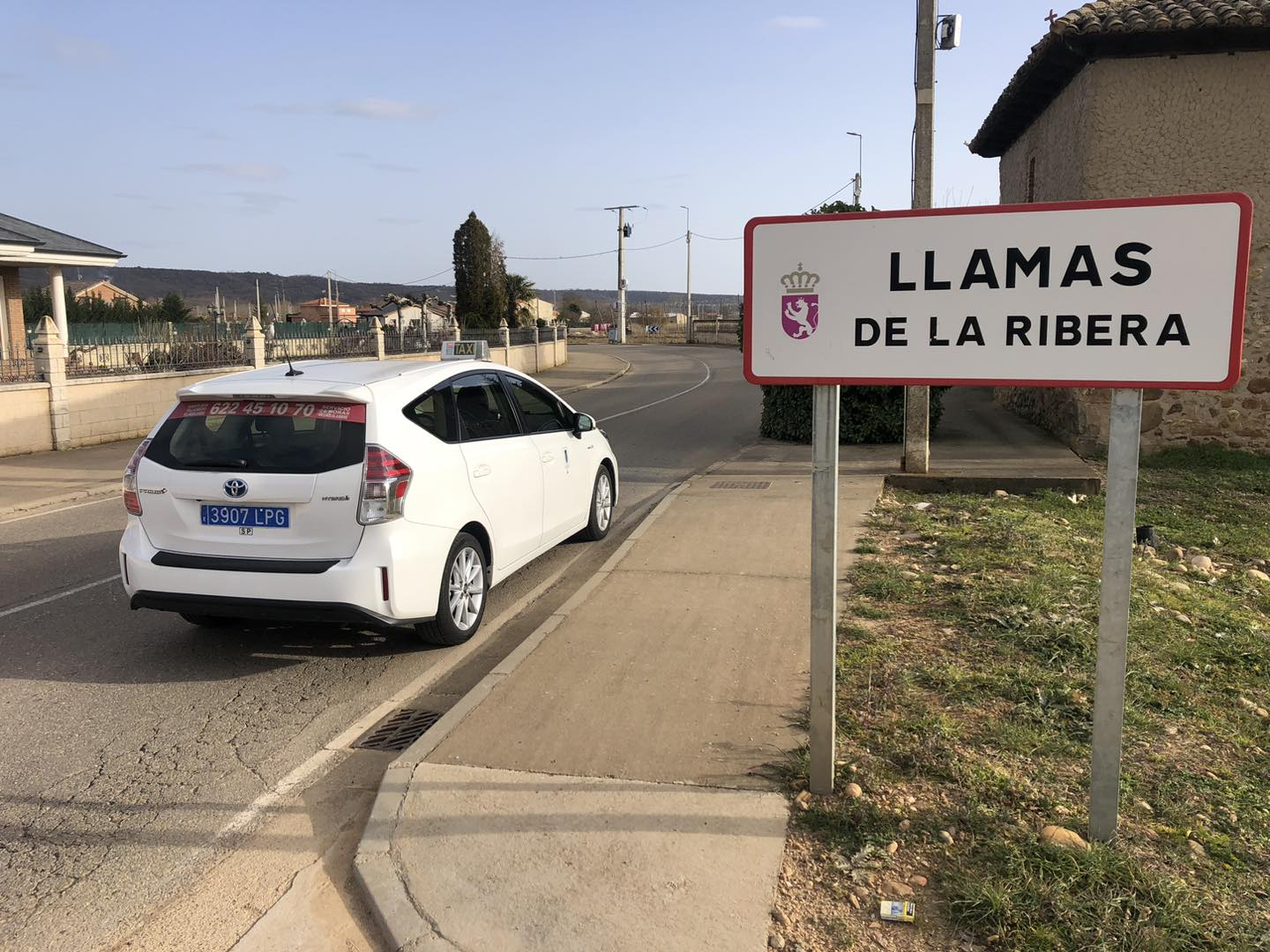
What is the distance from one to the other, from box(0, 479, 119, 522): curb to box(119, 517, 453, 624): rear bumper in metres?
6.37

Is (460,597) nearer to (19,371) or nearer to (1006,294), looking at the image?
(1006,294)

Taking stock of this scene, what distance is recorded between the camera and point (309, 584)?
5.05 metres

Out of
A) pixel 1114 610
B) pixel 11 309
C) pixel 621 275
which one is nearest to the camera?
pixel 1114 610

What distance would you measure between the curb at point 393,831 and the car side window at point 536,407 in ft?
6.27

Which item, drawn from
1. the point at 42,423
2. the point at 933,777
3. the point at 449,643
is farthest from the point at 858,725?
the point at 42,423

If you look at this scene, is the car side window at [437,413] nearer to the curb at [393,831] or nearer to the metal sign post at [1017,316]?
the curb at [393,831]

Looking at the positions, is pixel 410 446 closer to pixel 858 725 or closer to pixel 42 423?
pixel 858 725

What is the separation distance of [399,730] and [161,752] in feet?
3.48

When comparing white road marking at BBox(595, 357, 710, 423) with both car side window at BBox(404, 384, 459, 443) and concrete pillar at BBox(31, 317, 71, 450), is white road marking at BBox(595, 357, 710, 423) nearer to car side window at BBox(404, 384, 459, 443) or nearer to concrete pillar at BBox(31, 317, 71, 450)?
concrete pillar at BBox(31, 317, 71, 450)

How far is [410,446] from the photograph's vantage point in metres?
5.38

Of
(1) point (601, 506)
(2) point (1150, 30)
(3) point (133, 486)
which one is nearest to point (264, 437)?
(3) point (133, 486)

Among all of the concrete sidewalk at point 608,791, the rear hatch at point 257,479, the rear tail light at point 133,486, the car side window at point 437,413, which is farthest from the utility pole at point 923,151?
the rear tail light at point 133,486

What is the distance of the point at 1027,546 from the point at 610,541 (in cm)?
343

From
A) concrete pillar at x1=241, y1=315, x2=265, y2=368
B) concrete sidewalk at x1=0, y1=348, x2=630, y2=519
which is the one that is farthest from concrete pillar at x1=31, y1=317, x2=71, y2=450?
concrete pillar at x1=241, y1=315, x2=265, y2=368
